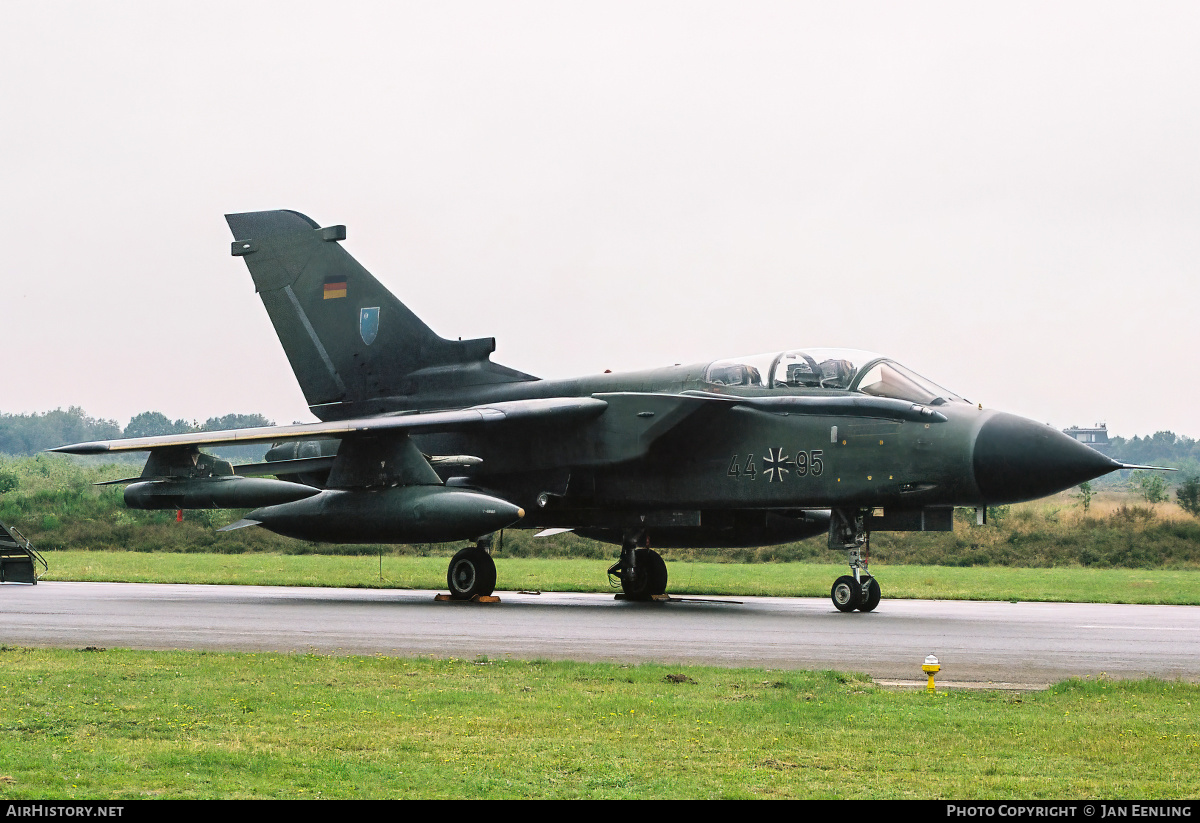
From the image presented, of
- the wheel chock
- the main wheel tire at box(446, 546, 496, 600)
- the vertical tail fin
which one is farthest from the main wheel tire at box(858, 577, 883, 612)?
the vertical tail fin

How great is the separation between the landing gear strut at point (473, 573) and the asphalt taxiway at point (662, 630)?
0.55m

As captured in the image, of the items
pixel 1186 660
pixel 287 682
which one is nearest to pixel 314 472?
pixel 287 682

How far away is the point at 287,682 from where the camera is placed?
30.7 ft

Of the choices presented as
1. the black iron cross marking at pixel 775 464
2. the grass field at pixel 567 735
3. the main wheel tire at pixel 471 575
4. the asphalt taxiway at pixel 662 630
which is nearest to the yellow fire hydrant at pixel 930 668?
the grass field at pixel 567 735

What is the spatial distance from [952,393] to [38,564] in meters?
23.0

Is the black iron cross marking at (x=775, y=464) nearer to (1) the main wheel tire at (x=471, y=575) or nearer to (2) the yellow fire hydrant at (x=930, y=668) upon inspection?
(1) the main wheel tire at (x=471, y=575)

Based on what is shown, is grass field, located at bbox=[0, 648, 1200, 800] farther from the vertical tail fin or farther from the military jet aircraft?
the vertical tail fin

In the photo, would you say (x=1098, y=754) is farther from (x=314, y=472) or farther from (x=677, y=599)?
(x=314, y=472)

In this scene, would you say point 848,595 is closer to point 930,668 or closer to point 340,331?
point 930,668

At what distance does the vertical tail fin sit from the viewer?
905 inches

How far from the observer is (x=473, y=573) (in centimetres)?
1998

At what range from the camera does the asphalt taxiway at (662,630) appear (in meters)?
11.3

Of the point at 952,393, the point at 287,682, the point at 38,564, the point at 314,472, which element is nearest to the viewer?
the point at 287,682

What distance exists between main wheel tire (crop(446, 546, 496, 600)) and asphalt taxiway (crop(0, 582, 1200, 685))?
54 cm
